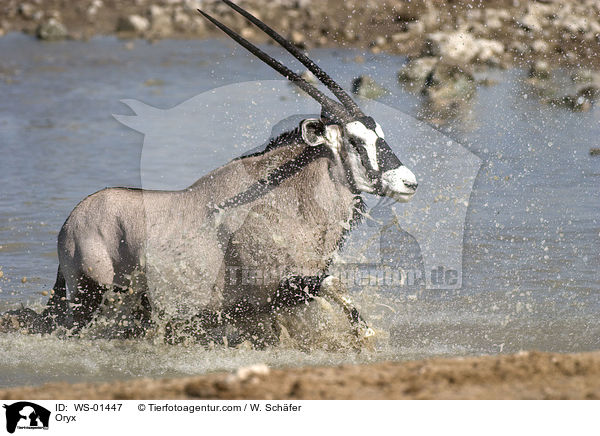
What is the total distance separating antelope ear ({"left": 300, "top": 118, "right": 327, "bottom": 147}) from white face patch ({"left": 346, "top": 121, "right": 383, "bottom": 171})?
6.6 inches

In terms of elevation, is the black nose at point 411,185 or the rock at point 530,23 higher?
the rock at point 530,23

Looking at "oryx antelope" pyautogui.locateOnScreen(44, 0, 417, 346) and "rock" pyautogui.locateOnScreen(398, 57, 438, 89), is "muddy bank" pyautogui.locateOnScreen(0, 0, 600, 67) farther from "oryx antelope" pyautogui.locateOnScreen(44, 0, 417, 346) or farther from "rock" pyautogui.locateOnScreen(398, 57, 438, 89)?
"oryx antelope" pyautogui.locateOnScreen(44, 0, 417, 346)

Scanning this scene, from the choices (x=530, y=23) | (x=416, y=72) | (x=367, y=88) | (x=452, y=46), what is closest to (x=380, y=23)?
(x=530, y=23)

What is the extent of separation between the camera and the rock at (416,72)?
13.9 meters

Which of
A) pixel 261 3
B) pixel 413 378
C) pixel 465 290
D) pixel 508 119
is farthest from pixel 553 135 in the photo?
pixel 261 3

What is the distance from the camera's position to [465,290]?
7.07 meters

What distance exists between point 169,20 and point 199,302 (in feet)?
49.3

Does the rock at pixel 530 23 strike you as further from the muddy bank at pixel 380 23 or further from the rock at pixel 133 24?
the rock at pixel 133 24

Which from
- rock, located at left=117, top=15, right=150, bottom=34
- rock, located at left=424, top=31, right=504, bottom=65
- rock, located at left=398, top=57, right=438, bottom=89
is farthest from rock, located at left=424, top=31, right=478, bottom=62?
rock, located at left=117, top=15, right=150, bottom=34

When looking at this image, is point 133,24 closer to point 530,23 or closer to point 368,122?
point 530,23

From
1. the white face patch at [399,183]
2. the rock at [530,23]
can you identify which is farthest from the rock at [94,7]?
the white face patch at [399,183]

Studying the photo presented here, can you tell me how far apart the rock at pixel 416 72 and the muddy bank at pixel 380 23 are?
0.61 metres
